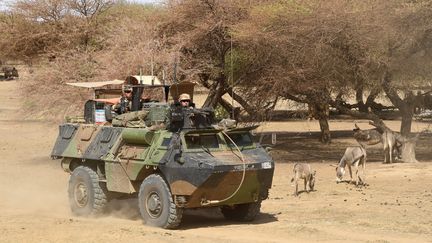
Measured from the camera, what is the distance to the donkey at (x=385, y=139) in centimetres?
2281

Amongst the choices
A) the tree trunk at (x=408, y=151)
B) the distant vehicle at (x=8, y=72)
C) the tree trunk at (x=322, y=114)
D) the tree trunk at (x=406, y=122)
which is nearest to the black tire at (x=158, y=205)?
the tree trunk at (x=408, y=151)

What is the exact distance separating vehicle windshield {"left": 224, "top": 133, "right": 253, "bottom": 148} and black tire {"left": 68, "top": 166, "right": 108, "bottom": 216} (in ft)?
8.59

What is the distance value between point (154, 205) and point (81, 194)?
2209mm

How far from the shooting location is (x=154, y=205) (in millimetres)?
12594

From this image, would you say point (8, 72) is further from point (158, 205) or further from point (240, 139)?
point (158, 205)

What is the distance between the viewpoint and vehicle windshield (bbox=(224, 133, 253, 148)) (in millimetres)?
12898

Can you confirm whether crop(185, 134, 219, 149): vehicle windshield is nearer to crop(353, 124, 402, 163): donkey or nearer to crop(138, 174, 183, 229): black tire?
crop(138, 174, 183, 229): black tire

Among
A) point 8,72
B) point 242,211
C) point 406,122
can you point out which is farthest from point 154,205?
point 8,72

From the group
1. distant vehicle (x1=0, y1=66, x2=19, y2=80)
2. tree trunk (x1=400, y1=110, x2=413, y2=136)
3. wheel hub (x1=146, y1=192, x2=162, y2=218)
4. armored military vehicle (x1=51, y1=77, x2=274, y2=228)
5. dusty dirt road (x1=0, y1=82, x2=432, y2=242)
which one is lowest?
dusty dirt road (x1=0, y1=82, x2=432, y2=242)

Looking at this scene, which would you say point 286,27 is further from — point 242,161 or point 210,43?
point 242,161

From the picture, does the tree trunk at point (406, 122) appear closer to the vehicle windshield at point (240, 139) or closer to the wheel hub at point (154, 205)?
the vehicle windshield at point (240, 139)

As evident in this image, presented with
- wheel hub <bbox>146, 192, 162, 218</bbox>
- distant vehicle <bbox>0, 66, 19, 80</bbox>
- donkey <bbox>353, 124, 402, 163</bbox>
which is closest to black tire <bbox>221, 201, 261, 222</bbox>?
wheel hub <bbox>146, 192, 162, 218</bbox>

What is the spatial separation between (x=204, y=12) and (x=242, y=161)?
498 inches

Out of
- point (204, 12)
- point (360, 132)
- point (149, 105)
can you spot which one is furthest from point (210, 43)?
point (149, 105)
